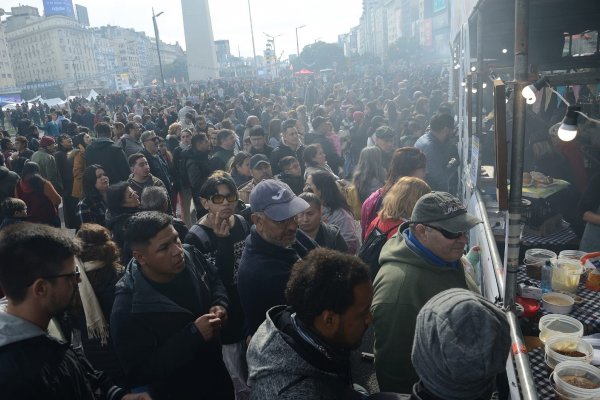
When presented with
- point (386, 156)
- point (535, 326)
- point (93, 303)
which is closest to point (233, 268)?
point (93, 303)

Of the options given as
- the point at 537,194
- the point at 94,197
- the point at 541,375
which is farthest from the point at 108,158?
the point at 541,375

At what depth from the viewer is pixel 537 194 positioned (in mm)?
5238

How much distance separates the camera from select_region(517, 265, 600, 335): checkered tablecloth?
2973 mm

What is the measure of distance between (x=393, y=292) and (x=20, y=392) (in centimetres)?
186

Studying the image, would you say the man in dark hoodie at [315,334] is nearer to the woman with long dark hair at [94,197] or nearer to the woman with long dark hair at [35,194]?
the woman with long dark hair at [94,197]

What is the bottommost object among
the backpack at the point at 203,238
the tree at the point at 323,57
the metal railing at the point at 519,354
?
the metal railing at the point at 519,354

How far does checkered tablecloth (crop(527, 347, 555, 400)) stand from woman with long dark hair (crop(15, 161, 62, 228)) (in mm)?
6702

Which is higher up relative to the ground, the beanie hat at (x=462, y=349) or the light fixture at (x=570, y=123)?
the light fixture at (x=570, y=123)

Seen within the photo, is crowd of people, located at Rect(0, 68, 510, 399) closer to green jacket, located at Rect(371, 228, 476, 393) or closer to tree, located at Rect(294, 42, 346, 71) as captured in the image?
green jacket, located at Rect(371, 228, 476, 393)

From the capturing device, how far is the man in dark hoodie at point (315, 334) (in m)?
1.63

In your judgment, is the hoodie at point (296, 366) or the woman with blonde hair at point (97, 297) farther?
the woman with blonde hair at point (97, 297)

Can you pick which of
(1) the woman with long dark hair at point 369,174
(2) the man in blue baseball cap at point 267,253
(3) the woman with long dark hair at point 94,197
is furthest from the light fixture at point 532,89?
(3) the woman with long dark hair at point 94,197

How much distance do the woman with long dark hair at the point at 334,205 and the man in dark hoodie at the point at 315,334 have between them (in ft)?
8.65

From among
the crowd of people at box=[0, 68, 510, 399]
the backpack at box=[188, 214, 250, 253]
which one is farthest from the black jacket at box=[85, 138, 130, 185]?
the backpack at box=[188, 214, 250, 253]
